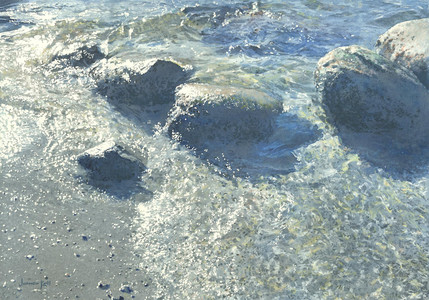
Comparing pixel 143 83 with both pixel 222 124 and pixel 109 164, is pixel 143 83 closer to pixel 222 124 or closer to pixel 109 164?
pixel 222 124

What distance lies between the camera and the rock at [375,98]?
17.3 ft

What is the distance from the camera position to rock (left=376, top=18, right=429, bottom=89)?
588 cm

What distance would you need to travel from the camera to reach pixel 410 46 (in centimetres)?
610

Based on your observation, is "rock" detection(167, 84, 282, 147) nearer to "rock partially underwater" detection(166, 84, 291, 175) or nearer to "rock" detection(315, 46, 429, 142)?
"rock partially underwater" detection(166, 84, 291, 175)

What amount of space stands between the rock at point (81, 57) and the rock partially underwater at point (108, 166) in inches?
104

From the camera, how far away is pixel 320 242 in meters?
3.80

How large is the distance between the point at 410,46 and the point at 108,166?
15.0 ft

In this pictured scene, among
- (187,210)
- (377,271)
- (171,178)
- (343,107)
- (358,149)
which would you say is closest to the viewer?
(377,271)

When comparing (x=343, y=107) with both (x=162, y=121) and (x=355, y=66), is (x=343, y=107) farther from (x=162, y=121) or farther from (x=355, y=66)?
(x=162, y=121)

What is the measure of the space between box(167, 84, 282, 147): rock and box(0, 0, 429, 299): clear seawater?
0.70ft

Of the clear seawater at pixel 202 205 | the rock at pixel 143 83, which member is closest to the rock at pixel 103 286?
the clear seawater at pixel 202 205

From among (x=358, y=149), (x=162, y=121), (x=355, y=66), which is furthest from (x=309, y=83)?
(x=162, y=121)

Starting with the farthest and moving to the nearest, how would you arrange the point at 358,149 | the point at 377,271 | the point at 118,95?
the point at 118,95, the point at 358,149, the point at 377,271

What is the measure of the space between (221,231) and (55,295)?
4.87 ft
